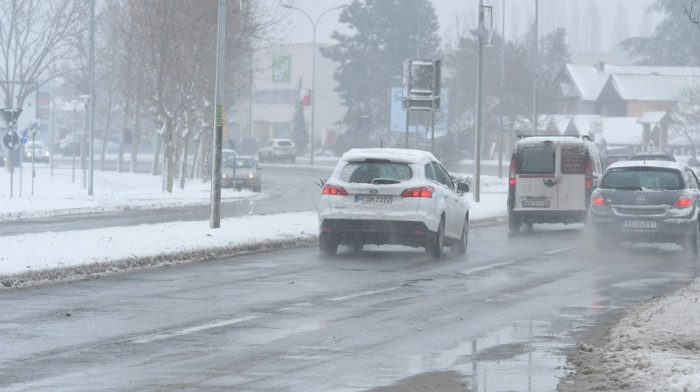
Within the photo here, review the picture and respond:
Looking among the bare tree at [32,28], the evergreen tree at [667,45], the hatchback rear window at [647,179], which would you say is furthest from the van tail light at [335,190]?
the evergreen tree at [667,45]

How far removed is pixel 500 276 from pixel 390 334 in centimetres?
667

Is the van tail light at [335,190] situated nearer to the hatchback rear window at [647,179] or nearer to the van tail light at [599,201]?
the van tail light at [599,201]

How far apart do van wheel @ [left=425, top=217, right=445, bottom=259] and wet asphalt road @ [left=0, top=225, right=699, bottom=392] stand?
1.09 feet

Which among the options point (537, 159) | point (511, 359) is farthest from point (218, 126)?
point (511, 359)

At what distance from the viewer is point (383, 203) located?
807 inches

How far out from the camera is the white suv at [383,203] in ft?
67.2

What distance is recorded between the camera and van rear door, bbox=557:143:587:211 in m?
28.5

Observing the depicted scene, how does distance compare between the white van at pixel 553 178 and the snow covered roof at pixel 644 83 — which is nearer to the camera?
the white van at pixel 553 178

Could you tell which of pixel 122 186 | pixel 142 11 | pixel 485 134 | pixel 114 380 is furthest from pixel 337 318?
pixel 485 134

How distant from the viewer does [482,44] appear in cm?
3897

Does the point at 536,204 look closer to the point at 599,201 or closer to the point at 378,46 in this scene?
the point at 599,201

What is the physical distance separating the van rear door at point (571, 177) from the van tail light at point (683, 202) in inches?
206

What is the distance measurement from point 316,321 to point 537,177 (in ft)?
54.2

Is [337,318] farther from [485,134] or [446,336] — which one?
[485,134]
